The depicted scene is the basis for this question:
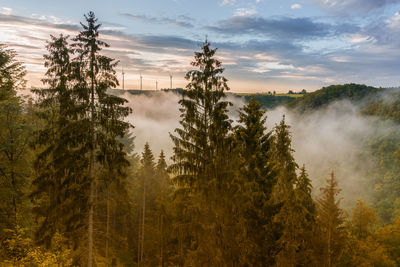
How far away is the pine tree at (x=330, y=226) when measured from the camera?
28453mm

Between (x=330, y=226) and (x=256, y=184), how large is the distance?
15.3m

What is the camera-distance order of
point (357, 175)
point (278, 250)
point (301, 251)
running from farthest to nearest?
point (357, 175), point (301, 251), point (278, 250)

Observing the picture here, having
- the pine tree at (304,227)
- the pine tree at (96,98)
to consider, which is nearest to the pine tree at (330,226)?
the pine tree at (304,227)

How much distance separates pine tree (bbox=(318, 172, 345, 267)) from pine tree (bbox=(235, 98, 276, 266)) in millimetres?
12606

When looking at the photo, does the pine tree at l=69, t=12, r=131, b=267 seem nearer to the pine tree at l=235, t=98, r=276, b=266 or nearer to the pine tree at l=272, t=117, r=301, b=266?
the pine tree at l=235, t=98, r=276, b=266

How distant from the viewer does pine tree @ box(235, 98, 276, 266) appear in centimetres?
1755

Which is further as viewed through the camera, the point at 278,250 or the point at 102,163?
the point at 278,250

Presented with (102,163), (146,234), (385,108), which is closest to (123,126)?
(102,163)

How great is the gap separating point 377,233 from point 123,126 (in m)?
38.8

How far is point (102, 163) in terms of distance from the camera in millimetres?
14570

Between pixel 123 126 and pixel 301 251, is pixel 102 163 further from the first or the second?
pixel 301 251

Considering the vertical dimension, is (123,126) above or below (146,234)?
above

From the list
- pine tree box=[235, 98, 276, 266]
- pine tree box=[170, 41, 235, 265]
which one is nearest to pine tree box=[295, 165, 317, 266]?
pine tree box=[235, 98, 276, 266]

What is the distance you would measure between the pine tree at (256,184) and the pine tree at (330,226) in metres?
12.6
